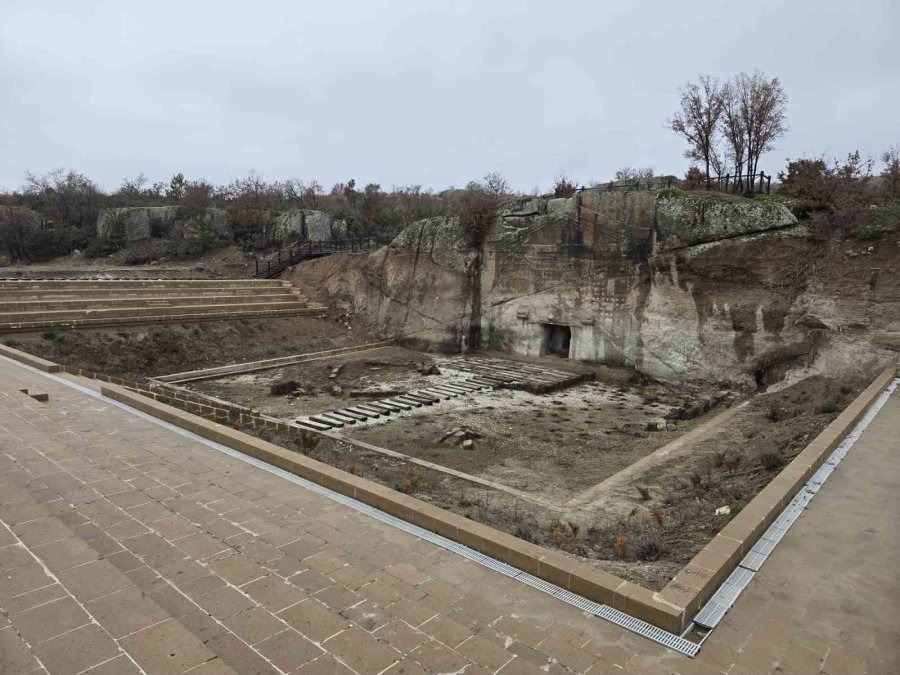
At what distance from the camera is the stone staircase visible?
15.1m

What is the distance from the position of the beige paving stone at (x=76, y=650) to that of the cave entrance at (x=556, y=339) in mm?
15632

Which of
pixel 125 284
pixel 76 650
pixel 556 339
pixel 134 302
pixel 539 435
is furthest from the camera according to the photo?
pixel 556 339

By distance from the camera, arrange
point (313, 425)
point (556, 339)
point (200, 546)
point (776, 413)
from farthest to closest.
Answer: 1. point (556, 339)
2. point (313, 425)
3. point (776, 413)
4. point (200, 546)

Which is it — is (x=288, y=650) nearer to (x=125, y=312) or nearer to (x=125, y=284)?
(x=125, y=312)

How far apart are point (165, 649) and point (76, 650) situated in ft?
1.58

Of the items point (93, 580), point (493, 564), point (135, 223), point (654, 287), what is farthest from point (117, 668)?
point (135, 223)

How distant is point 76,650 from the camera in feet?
10.2

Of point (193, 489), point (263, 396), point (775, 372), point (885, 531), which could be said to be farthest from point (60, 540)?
point (775, 372)

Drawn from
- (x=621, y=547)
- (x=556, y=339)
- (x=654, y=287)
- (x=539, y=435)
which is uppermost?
(x=654, y=287)

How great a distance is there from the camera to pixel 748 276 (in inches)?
549

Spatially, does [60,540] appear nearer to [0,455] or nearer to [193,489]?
[193,489]

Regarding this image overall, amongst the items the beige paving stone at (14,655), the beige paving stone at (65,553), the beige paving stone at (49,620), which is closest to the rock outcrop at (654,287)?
the beige paving stone at (65,553)

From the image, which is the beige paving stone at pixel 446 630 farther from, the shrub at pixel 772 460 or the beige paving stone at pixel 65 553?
the shrub at pixel 772 460

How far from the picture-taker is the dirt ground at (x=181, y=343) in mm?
14234
